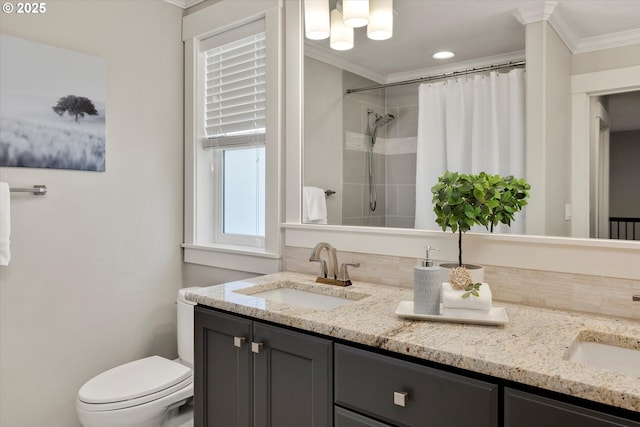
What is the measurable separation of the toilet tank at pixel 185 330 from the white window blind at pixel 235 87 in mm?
906

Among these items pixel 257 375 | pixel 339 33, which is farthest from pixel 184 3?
pixel 257 375

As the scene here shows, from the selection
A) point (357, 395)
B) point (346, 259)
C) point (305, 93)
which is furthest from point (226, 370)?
point (305, 93)

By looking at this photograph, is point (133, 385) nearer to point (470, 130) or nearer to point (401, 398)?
point (401, 398)

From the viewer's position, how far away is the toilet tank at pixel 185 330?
2286 mm

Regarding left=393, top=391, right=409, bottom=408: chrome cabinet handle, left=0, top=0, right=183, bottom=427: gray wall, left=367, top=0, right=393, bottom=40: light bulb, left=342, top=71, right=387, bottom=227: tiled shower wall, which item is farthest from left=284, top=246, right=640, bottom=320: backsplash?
Result: left=0, top=0, right=183, bottom=427: gray wall

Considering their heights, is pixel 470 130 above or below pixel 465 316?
above

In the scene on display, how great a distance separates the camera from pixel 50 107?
2066 millimetres

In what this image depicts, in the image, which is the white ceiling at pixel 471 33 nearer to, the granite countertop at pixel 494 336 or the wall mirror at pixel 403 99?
the wall mirror at pixel 403 99

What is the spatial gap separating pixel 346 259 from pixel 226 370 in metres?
0.69

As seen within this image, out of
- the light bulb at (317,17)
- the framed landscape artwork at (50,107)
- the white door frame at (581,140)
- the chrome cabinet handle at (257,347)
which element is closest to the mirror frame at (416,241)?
the white door frame at (581,140)

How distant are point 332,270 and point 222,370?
628mm

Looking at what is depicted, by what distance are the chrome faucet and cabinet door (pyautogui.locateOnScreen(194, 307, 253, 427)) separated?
445 mm

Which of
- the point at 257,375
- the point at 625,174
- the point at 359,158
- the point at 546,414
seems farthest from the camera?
the point at 359,158

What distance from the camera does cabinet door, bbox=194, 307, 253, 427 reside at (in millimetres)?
1504
